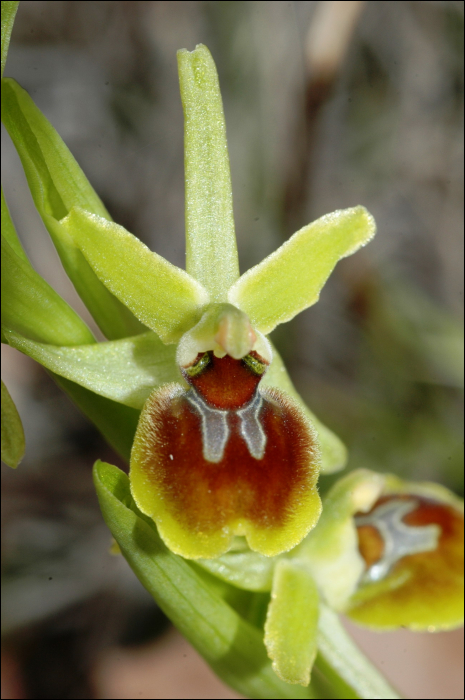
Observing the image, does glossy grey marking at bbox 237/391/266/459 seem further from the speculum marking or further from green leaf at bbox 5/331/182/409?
green leaf at bbox 5/331/182/409

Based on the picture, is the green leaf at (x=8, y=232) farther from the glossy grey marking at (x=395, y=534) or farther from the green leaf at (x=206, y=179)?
the glossy grey marking at (x=395, y=534)

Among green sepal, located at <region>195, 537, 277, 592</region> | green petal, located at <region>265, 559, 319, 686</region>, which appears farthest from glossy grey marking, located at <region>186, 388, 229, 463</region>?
green petal, located at <region>265, 559, 319, 686</region>

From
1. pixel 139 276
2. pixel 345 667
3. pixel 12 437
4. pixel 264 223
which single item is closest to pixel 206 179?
pixel 139 276

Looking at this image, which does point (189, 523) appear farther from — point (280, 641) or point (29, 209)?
point (29, 209)

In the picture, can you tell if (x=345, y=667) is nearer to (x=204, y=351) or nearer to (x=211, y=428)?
(x=211, y=428)

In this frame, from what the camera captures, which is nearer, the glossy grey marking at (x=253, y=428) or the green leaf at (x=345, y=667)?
the glossy grey marking at (x=253, y=428)

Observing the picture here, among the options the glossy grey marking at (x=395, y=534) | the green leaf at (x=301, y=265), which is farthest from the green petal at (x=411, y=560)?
the green leaf at (x=301, y=265)
